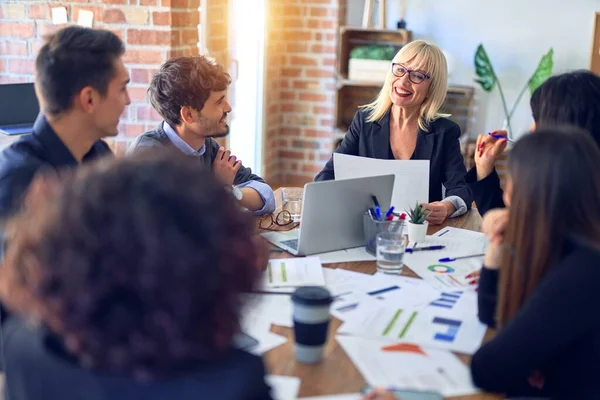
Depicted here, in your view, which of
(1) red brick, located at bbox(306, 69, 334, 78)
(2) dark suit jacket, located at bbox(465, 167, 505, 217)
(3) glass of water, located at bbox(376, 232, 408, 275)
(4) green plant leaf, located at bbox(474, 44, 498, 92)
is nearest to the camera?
(3) glass of water, located at bbox(376, 232, 408, 275)


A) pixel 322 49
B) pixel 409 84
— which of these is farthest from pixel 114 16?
pixel 322 49

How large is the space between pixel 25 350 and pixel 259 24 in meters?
3.80

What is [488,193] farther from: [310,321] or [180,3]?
[180,3]

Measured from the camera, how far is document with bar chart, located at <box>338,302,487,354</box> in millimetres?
1553

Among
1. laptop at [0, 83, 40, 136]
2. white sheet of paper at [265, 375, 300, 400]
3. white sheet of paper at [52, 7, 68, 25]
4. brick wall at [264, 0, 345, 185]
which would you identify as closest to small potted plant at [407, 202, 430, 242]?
white sheet of paper at [265, 375, 300, 400]

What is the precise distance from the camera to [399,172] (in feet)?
8.16

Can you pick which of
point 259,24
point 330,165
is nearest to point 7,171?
point 330,165

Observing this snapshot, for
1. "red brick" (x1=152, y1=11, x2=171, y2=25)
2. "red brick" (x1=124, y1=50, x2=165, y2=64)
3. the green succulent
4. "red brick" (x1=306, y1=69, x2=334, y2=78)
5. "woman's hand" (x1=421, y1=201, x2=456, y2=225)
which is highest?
"red brick" (x1=152, y1=11, x2=171, y2=25)

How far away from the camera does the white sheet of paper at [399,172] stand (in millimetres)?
2459

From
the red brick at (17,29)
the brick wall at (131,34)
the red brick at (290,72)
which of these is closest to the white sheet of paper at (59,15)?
the brick wall at (131,34)

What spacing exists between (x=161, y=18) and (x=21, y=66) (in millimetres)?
752

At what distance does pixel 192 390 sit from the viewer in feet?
3.06

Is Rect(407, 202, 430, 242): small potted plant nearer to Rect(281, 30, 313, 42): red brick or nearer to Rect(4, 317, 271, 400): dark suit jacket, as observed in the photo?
Rect(4, 317, 271, 400): dark suit jacket

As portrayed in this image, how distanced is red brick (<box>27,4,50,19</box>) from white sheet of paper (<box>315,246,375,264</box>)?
6.47ft
